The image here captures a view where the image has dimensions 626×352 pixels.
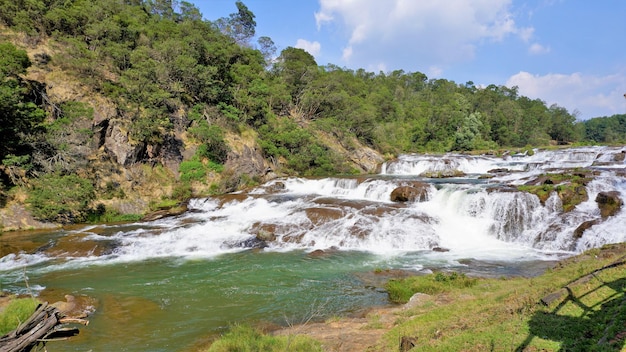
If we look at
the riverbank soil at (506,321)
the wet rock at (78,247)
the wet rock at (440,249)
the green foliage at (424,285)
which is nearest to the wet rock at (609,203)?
the wet rock at (440,249)

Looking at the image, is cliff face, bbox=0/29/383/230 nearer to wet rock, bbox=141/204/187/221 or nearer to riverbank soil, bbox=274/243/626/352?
wet rock, bbox=141/204/187/221

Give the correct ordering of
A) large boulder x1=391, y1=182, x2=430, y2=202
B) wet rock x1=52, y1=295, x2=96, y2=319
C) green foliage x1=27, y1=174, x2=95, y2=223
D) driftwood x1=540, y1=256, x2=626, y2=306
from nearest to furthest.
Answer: driftwood x1=540, y1=256, x2=626, y2=306
wet rock x1=52, y1=295, x2=96, y2=319
green foliage x1=27, y1=174, x2=95, y2=223
large boulder x1=391, y1=182, x2=430, y2=202

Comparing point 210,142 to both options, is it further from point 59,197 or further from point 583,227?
point 583,227

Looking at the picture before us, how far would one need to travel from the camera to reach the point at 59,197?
17625 millimetres

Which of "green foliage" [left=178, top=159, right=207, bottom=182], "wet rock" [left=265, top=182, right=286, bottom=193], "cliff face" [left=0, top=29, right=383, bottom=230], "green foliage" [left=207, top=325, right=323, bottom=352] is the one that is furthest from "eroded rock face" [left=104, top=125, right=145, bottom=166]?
"green foliage" [left=207, top=325, right=323, bottom=352]

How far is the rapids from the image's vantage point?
29.4ft

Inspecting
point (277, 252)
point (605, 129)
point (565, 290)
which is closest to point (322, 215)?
point (277, 252)

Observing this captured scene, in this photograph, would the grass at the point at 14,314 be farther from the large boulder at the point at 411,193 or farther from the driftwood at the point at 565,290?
the large boulder at the point at 411,193

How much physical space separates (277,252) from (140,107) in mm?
17154

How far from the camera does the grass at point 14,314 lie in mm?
6787

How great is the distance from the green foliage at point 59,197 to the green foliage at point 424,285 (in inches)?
672

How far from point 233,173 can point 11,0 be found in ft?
70.0

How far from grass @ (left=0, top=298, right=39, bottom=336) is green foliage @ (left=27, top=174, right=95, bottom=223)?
1172 centimetres

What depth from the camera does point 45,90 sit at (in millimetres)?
22203
